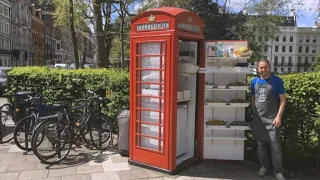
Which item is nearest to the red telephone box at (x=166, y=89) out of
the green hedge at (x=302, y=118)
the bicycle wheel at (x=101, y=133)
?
the bicycle wheel at (x=101, y=133)

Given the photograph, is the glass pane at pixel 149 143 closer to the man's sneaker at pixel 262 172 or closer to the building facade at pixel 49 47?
the man's sneaker at pixel 262 172

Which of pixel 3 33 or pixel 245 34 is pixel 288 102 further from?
pixel 3 33

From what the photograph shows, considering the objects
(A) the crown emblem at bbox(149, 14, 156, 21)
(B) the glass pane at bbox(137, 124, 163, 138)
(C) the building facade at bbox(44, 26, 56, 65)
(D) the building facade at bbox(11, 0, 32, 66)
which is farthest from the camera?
(C) the building facade at bbox(44, 26, 56, 65)

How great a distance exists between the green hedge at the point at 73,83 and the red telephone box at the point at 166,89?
1.83 metres

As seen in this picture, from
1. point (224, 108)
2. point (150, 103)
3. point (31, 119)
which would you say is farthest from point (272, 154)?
point (31, 119)

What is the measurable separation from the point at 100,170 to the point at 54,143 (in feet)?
3.32

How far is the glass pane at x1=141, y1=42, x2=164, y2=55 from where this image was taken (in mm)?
4867

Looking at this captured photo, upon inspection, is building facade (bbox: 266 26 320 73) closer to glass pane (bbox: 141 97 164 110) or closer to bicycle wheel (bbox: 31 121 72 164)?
glass pane (bbox: 141 97 164 110)

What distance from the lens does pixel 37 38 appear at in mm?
85500

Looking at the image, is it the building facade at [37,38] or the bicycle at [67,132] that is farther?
the building facade at [37,38]

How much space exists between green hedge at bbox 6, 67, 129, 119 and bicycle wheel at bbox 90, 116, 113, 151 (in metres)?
0.73

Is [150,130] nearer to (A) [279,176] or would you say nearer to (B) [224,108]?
(B) [224,108]

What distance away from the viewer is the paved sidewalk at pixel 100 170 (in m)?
4.91

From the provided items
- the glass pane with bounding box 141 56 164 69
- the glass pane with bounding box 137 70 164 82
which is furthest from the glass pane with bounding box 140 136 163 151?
the glass pane with bounding box 141 56 164 69
